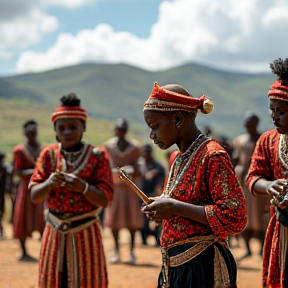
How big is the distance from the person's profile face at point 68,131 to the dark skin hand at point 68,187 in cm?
32

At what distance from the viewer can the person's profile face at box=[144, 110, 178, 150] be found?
3691mm

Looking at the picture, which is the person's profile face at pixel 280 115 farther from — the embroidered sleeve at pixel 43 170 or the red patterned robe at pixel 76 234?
the embroidered sleeve at pixel 43 170

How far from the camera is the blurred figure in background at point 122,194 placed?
9.93 meters

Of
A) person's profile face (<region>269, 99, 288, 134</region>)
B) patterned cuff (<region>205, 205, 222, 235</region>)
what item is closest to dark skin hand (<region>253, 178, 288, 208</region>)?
person's profile face (<region>269, 99, 288, 134</region>)

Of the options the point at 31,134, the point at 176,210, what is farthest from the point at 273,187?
the point at 31,134

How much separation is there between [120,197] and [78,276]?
15.9 ft

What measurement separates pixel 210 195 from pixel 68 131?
2.13 m

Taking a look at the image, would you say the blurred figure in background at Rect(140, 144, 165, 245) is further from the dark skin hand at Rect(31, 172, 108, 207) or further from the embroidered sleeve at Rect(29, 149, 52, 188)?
the dark skin hand at Rect(31, 172, 108, 207)

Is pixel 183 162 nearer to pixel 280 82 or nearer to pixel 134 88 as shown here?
pixel 280 82

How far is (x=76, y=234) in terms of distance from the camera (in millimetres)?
5504

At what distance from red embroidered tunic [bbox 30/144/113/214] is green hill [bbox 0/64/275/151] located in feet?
320

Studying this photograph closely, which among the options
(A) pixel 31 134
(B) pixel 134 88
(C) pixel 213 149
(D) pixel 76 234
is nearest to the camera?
(C) pixel 213 149

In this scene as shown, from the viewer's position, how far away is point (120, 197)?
10.3 metres

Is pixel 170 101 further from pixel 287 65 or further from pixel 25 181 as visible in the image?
pixel 25 181
